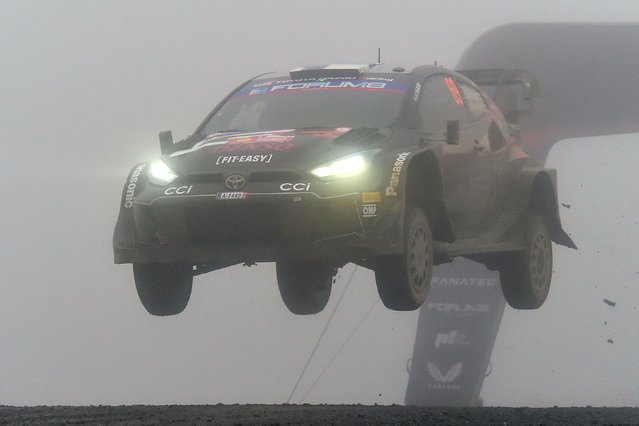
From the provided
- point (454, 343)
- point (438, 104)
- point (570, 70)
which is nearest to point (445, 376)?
point (454, 343)

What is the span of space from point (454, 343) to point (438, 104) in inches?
625

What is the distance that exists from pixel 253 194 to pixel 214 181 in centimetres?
25

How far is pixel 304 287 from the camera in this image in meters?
8.67

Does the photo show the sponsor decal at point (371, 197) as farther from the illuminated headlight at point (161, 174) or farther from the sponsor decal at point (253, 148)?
the illuminated headlight at point (161, 174)

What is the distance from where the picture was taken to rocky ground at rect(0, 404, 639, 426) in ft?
28.8

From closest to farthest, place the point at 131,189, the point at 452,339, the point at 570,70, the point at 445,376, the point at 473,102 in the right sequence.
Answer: the point at 131,189 < the point at 473,102 < the point at 570,70 < the point at 452,339 < the point at 445,376

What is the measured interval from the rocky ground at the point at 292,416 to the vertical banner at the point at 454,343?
947 centimetres

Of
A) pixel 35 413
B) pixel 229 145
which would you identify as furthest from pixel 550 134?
pixel 35 413

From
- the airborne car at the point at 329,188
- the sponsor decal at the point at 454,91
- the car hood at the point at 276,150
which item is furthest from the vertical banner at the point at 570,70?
the car hood at the point at 276,150

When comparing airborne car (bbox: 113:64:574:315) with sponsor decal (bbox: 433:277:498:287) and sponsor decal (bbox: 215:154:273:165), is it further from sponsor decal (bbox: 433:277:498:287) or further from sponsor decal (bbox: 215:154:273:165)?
sponsor decal (bbox: 433:277:498:287)

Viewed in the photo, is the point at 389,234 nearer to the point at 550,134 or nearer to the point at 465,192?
the point at 465,192

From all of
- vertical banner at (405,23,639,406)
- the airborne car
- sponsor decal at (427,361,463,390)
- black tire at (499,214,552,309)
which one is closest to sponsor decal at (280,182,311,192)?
the airborne car

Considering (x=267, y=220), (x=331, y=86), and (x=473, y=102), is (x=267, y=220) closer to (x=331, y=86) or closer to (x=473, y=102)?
(x=331, y=86)

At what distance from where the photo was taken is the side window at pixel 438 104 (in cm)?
793
